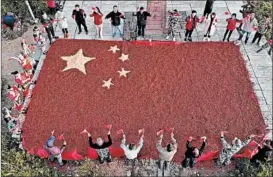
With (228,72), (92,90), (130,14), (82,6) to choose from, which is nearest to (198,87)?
(228,72)

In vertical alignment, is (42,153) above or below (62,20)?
below

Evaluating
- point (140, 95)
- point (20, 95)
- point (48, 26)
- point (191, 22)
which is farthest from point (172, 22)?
point (20, 95)

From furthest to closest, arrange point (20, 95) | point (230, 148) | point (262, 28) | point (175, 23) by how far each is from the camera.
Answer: point (175, 23), point (262, 28), point (20, 95), point (230, 148)

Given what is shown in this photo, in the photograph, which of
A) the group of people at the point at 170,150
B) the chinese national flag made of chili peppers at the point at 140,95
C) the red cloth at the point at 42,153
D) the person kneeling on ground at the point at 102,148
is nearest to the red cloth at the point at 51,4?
the chinese national flag made of chili peppers at the point at 140,95

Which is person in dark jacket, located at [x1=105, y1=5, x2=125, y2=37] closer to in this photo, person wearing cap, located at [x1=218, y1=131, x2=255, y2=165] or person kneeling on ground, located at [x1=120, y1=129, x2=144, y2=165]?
person kneeling on ground, located at [x1=120, y1=129, x2=144, y2=165]

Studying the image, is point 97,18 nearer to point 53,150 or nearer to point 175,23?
point 175,23
